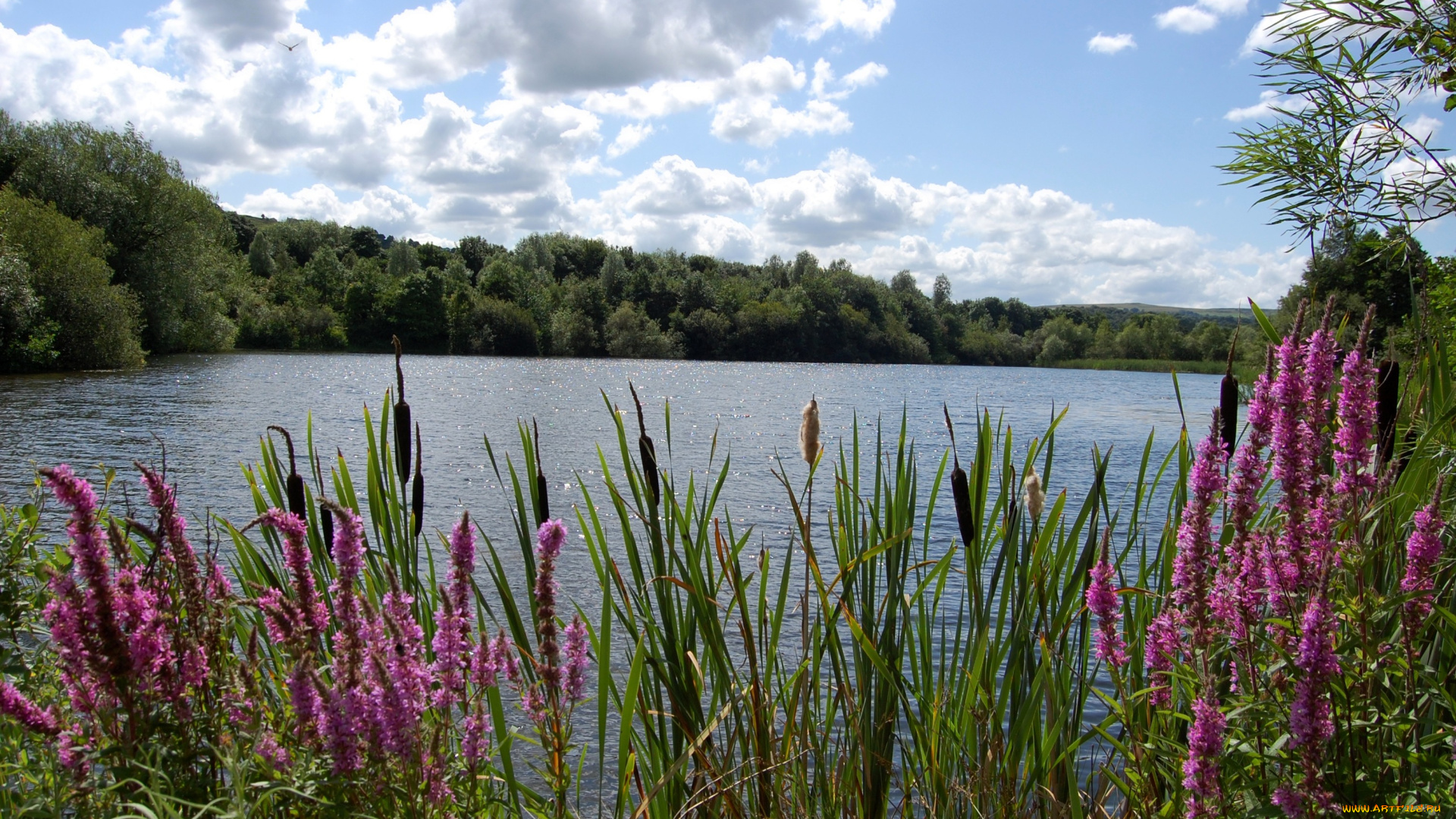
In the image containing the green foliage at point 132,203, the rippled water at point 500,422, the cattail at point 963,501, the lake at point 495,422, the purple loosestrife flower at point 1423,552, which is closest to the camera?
the purple loosestrife flower at point 1423,552

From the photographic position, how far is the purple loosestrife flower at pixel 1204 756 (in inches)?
70.1

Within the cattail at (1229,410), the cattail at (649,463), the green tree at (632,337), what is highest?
the green tree at (632,337)

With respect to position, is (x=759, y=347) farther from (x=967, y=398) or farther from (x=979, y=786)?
(x=979, y=786)

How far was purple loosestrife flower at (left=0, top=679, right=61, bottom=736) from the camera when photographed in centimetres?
175

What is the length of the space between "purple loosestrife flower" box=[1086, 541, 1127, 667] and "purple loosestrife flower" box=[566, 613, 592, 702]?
1269mm

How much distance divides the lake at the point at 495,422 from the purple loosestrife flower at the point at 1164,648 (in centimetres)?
59

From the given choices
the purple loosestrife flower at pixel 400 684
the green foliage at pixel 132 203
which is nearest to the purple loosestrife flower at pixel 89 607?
the purple loosestrife flower at pixel 400 684

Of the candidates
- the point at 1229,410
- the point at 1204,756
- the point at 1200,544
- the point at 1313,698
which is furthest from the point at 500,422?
the point at 1313,698

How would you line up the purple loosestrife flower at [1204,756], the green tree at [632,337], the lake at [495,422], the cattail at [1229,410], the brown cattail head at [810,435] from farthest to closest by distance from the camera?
1. the green tree at [632,337]
2. the lake at [495,422]
3. the brown cattail head at [810,435]
4. the cattail at [1229,410]
5. the purple loosestrife flower at [1204,756]

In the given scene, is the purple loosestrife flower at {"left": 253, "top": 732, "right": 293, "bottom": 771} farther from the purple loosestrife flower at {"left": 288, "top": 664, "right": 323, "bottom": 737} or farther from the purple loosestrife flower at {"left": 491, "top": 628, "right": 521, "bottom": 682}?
the purple loosestrife flower at {"left": 491, "top": 628, "right": 521, "bottom": 682}

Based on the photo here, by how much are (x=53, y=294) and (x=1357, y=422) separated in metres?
48.9

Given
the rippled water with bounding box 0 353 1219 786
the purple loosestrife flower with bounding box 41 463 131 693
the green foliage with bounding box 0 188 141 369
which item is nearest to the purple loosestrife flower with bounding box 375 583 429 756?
the purple loosestrife flower with bounding box 41 463 131 693

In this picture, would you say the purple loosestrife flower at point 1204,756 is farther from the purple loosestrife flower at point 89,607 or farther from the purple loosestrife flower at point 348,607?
the purple loosestrife flower at point 89,607

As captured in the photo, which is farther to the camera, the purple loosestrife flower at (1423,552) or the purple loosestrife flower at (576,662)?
the purple loosestrife flower at (576,662)
